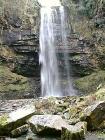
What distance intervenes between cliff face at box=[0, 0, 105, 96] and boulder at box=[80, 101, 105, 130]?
16.3 m

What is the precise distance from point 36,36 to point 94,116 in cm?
1707

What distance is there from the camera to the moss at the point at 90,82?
2586 cm

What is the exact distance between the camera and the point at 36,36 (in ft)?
89.6

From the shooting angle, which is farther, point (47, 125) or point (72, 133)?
point (47, 125)

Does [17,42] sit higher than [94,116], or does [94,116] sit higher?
[17,42]

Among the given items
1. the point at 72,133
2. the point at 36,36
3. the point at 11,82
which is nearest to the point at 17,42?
the point at 36,36

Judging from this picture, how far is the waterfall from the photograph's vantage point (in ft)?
87.9

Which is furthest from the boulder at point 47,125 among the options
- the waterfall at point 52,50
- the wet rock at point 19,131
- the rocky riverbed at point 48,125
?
the waterfall at point 52,50

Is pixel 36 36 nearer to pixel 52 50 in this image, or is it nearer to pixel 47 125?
pixel 52 50

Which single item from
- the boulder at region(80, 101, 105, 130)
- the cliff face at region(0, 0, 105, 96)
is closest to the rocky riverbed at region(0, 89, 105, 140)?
the boulder at region(80, 101, 105, 130)

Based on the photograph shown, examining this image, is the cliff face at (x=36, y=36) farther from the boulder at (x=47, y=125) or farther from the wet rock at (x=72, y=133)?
the wet rock at (x=72, y=133)

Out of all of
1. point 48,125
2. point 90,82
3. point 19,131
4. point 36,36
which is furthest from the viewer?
point 36,36

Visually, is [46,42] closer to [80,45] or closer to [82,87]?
[80,45]

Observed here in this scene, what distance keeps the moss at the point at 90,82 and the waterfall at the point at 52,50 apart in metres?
0.68
